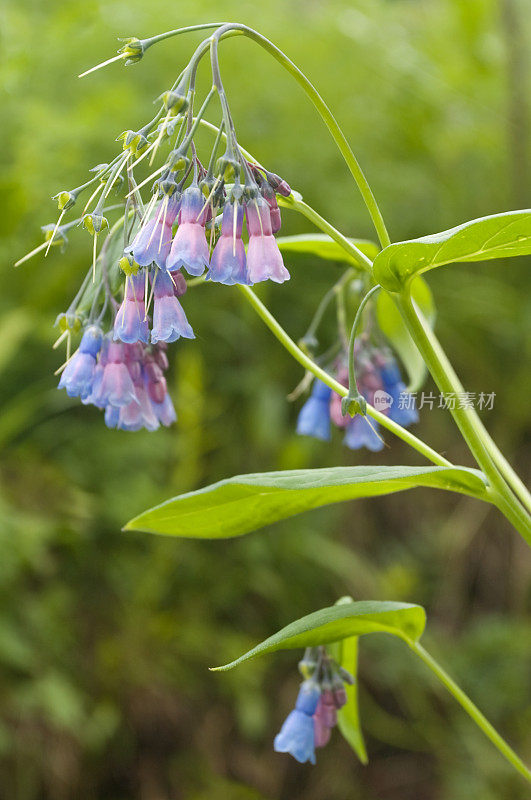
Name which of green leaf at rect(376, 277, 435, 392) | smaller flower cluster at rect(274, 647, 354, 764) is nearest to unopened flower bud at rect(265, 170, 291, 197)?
green leaf at rect(376, 277, 435, 392)

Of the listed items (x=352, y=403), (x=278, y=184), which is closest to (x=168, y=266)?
(x=278, y=184)

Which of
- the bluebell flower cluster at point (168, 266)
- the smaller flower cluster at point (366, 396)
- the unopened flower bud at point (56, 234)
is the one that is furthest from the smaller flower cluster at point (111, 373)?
the smaller flower cluster at point (366, 396)

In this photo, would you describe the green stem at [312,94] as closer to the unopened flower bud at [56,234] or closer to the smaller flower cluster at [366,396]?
the unopened flower bud at [56,234]

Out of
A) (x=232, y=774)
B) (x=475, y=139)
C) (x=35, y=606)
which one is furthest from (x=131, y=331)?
(x=475, y=139)

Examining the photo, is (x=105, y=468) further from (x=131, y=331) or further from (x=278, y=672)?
(x=131, y=331)

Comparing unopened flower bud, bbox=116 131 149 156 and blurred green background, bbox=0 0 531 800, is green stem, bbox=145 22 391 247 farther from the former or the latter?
blurred green background, bbox=0 0 531 800

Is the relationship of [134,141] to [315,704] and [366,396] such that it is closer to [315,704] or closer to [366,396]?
[366,396]
